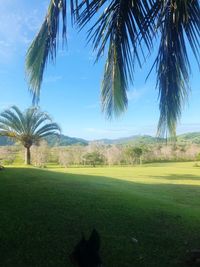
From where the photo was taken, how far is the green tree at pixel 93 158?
30641mm

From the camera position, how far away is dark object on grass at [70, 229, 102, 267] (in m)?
3.41

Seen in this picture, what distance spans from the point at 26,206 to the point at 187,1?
13.3 ft

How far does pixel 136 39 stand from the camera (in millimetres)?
3393

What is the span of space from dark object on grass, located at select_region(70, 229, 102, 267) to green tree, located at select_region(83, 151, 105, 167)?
2690 centimetres

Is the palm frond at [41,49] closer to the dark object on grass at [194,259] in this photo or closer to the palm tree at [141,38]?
the palm tree at [141,38]

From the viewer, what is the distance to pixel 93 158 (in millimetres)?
30766

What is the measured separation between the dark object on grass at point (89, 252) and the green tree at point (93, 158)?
26.9 metres

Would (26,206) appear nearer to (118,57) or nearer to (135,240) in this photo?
(135,240)

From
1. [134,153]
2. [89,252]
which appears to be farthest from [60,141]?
[89,252]

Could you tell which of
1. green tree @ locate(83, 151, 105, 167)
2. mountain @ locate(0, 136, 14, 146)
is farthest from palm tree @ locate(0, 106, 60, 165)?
green tree @ locate(83, 151, 105, 167)

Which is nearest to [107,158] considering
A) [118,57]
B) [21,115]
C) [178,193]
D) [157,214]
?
[21,115]

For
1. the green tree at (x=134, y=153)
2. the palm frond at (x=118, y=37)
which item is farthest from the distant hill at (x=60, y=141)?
the palm frond at (x=118, y=37)

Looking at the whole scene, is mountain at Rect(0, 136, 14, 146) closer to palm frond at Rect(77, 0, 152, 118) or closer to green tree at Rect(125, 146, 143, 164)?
green tree at Rect(125, 146, 143, 164)

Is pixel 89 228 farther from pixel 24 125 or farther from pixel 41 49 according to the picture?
pixel 24 125
